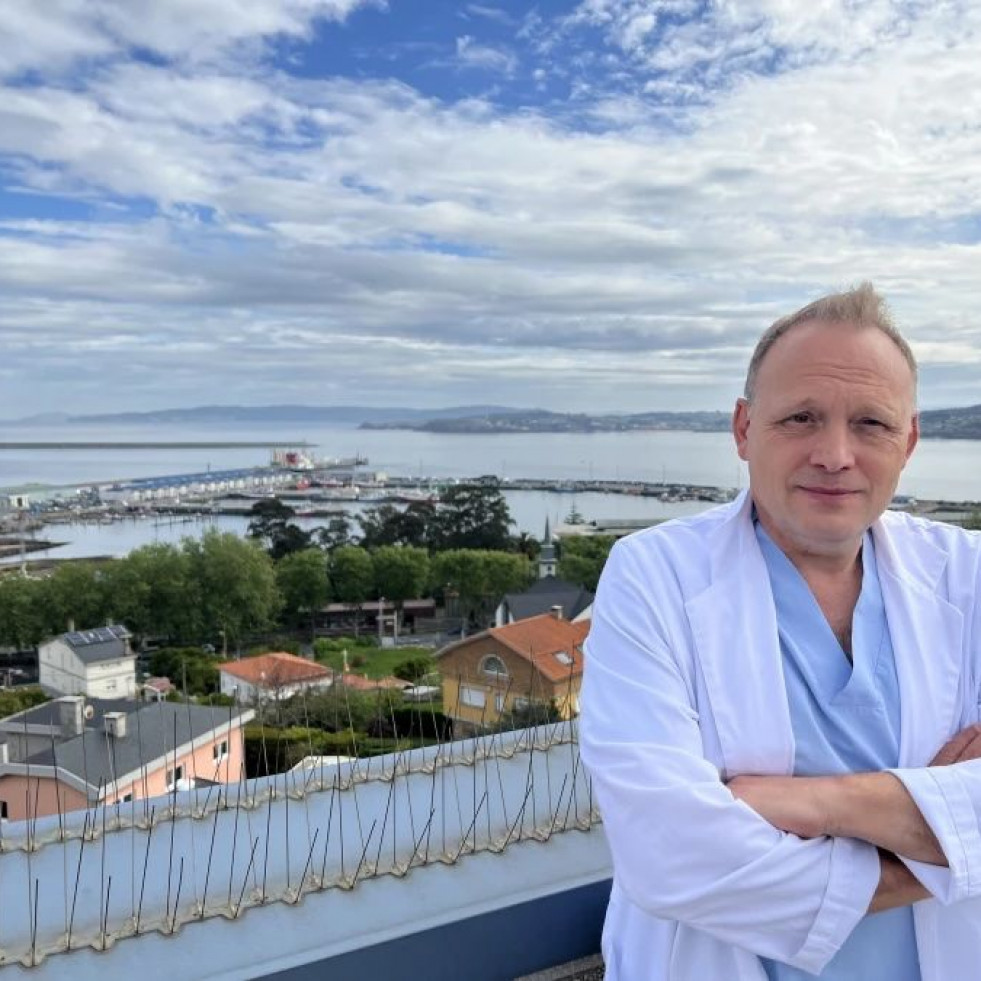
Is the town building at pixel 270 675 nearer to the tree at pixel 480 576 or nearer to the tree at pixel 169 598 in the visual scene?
the tree at pixel 169 598

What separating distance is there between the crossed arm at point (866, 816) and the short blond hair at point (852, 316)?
38 cm

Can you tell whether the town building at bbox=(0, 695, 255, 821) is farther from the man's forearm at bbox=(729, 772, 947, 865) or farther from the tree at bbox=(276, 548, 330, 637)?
the tree at bbox=(276, 548, 330, 637)

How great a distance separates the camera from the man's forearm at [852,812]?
2.52ft

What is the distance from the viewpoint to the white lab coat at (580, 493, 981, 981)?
2.45 feet

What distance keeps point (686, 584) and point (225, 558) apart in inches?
737

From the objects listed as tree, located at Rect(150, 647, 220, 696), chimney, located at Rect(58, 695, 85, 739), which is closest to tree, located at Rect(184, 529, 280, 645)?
tree, located at Rect(150, 647, 220, 696)

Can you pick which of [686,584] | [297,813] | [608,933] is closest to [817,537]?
[686,584]

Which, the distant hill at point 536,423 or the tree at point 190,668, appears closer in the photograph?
the tree at point 190,668

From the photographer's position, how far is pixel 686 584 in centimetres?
89

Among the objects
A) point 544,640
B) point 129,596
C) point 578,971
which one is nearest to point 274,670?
point 544,640

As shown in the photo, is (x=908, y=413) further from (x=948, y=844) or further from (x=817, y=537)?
(x=948, y=844)

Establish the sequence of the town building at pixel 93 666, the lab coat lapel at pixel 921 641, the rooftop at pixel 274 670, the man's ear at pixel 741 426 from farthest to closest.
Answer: the town building at pixel 93 666 < the rooftop at pixel 274 670 < the man's ear at pixel 741 426 < the lab coat lapel at pixel 921 641

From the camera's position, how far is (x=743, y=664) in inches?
33.1

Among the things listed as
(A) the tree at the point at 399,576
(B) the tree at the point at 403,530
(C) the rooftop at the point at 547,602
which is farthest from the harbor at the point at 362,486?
(A) the tree at the point at 399,576
